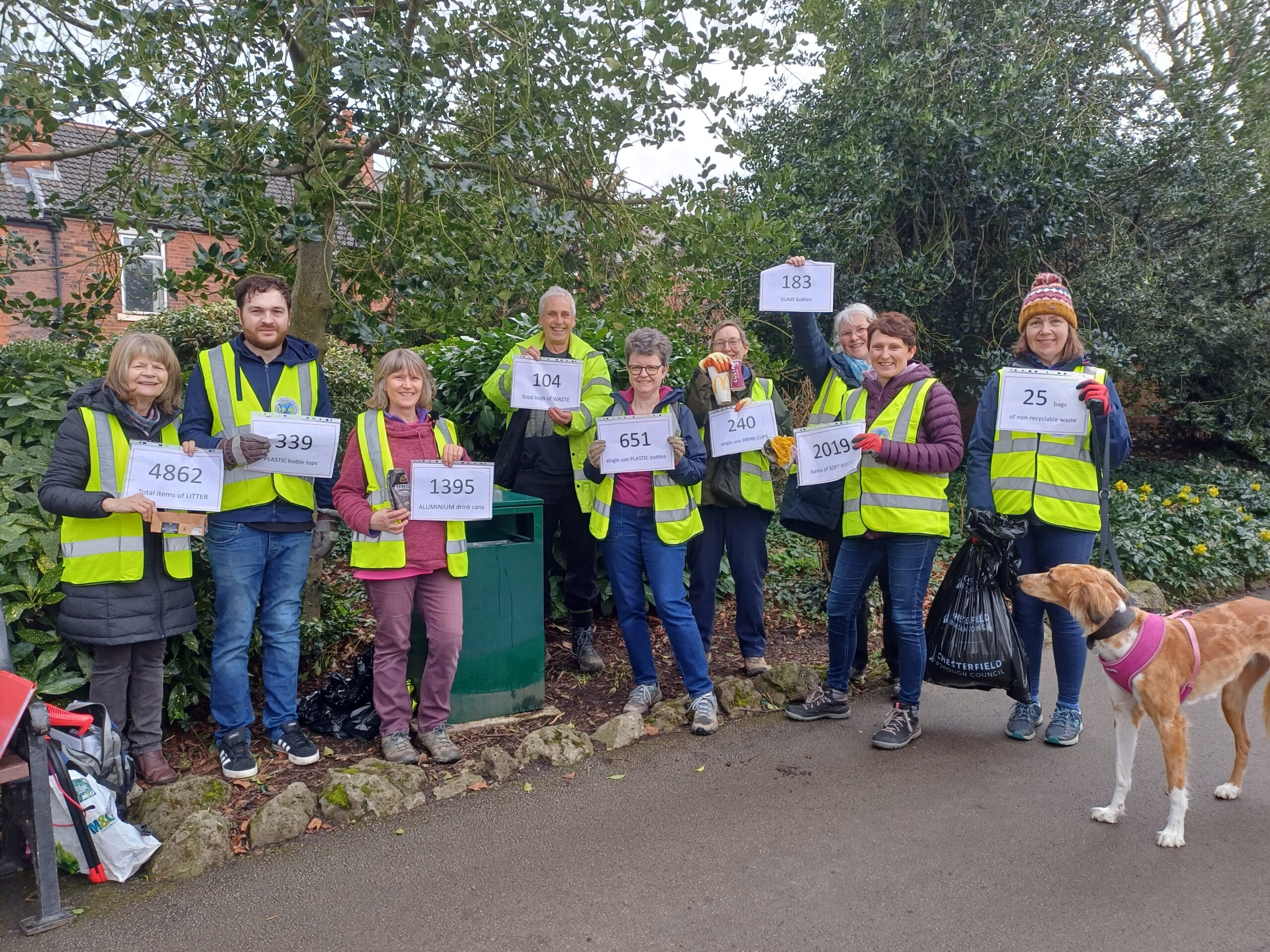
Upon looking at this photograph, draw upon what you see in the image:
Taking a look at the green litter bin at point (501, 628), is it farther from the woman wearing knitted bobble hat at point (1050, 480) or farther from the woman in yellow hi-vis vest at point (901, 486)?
the woman wearing knitted bobble hat at point (1050, 480)

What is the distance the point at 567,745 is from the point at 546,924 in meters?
1.28

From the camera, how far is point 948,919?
302 cm

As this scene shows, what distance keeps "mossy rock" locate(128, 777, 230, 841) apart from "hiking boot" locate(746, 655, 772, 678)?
9.35 ft

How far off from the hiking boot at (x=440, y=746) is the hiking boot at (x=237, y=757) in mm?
743

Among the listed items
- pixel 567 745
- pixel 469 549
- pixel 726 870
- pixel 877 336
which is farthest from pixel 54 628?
pixel 877 336

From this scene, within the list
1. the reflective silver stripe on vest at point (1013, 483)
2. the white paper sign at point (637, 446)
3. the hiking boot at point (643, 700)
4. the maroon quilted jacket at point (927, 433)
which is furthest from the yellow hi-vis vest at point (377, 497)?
the reflective silver stripe on vest at point (1013, 483)

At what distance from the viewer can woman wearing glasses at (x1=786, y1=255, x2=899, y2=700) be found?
15.9ft

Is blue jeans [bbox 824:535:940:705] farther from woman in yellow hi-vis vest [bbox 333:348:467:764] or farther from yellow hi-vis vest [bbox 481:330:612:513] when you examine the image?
woman in yellow hi-vis vest [bbox 333:348:467:764]

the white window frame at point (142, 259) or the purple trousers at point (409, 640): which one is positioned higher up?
the white window frame at point (142, 259)

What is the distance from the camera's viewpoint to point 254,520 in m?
3.93

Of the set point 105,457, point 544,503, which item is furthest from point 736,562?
point 105,457

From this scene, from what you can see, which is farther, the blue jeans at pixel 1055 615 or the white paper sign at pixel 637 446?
the white paper sign at pixel 637 446

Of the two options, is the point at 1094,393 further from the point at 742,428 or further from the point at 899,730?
the point at 899,730

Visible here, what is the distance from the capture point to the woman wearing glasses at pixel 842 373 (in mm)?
4855
